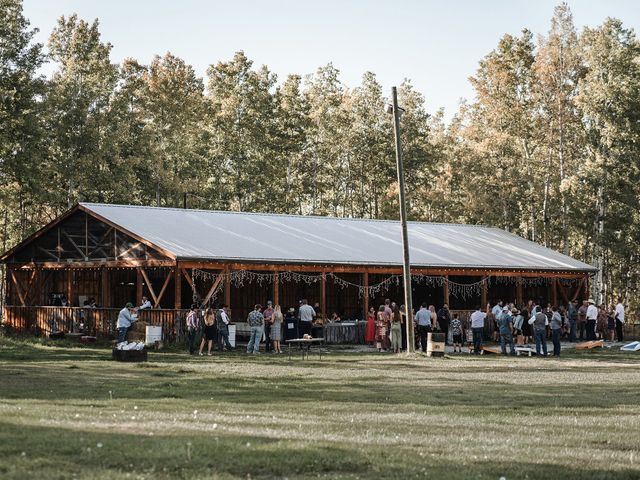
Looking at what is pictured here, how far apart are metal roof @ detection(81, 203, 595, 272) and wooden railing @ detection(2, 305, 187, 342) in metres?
2.03

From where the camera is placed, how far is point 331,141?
208 ft

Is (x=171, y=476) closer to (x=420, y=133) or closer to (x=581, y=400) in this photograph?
(x=581, y=400)

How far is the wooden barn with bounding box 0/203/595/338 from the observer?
112 feet

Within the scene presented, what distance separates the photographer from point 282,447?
10273mm

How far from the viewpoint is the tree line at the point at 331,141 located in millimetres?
47188

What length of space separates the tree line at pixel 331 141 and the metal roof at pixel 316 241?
665cm

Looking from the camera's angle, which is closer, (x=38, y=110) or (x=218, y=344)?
(x=218, y=344)

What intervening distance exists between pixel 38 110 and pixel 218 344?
60.8 feet

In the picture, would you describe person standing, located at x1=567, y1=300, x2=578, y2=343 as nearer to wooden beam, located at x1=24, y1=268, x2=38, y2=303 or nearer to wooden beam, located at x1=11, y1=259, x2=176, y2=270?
wooden beam, located at x1=11, y1=259, x2=176, y2=270

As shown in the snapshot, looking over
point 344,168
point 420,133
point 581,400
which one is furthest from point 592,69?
point 581,400

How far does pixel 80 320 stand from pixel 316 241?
29.6 feet

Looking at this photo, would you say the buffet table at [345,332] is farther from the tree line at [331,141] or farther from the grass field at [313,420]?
the tree line at [331,141]

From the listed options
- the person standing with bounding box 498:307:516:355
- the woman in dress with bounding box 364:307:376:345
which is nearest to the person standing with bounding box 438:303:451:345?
the woman in dress with bounding box 364:307:376:345

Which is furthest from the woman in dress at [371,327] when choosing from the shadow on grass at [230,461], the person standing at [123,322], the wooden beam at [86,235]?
the shadow on grass at [230,461]
